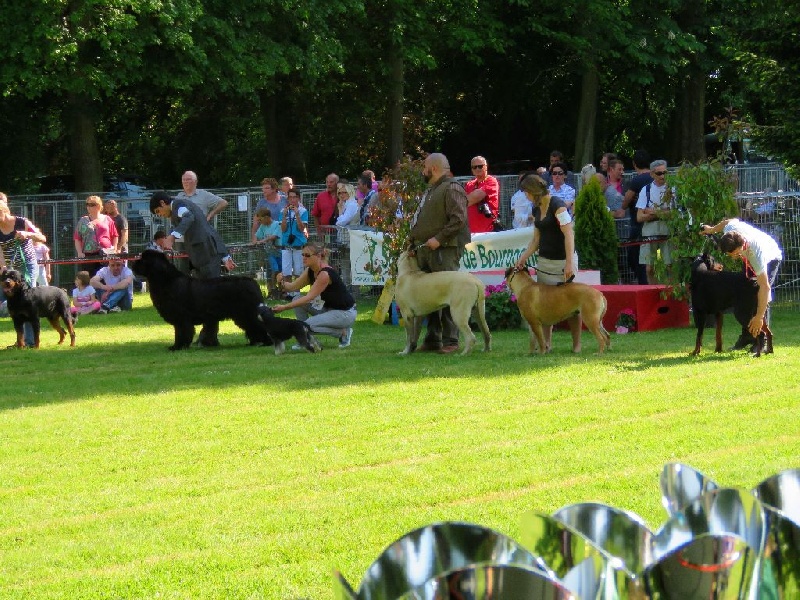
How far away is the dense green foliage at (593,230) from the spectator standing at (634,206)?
800mm

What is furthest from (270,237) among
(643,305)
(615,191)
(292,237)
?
(643,305)

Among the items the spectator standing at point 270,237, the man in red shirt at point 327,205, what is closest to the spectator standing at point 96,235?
the spectator standing at point 270,237

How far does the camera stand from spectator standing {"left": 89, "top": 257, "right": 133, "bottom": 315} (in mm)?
20438

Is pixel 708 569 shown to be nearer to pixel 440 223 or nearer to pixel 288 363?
pixel 440 223

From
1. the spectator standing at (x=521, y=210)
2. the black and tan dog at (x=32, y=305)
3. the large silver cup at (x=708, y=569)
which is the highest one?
the spectator standing at (x=521, y=210)

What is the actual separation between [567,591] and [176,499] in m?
4.68

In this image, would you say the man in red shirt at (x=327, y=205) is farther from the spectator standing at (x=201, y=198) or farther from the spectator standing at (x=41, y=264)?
the spectator standing at (x=41, y=264)

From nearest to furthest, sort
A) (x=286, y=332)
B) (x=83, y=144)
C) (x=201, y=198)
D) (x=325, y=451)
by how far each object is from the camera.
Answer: (x=325, y=451) → (x=286, y=332) → (x=201, y=198) → (x=83, y=144)

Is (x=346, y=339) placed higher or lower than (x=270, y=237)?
lower

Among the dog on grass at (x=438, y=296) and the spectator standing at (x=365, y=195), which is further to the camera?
the spectator standing at (x=365, y=195)

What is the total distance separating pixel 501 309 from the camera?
51.0ft

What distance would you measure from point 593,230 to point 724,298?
4.97 meters

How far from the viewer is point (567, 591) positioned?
2.42 m

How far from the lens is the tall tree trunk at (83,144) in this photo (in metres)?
30.6
